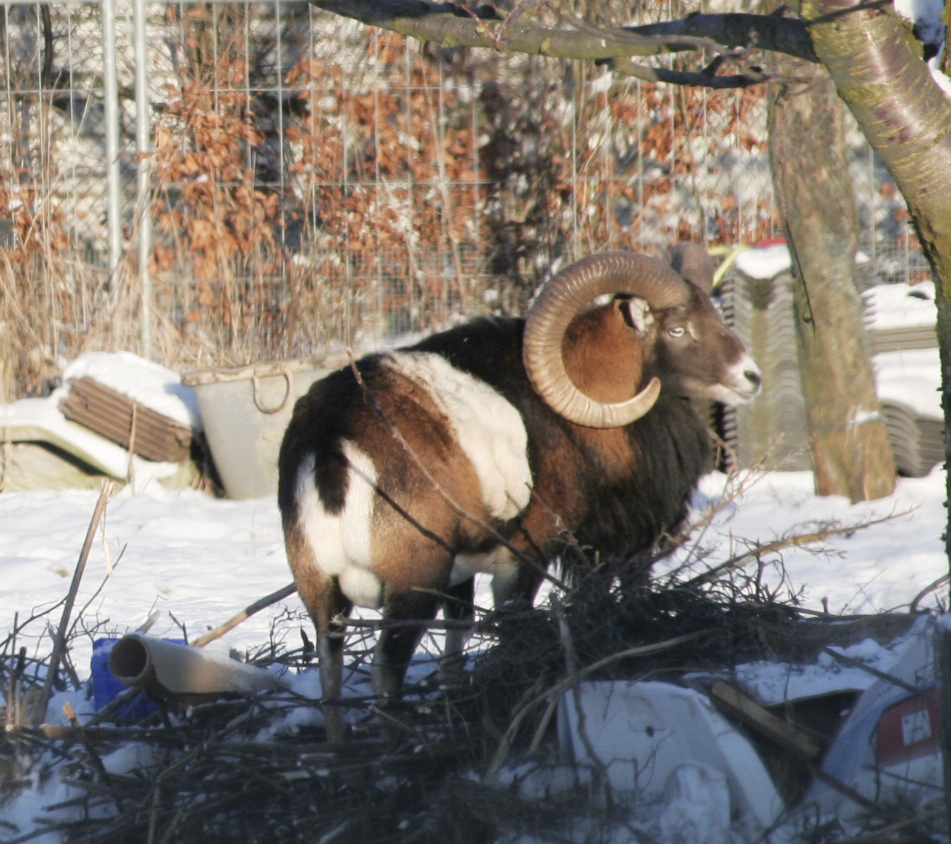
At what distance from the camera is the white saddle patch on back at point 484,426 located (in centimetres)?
380

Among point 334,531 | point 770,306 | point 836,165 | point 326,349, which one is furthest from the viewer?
point 326,349

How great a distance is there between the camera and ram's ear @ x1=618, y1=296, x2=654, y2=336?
14.6 ft

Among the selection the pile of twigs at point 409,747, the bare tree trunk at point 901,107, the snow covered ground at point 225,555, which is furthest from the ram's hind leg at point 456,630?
the bare tree trunk at point 901,107

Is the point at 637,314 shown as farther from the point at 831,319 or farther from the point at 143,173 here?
the point at 143,173

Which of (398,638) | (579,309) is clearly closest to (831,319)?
(579,309)

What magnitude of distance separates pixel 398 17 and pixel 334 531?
137 centimetres

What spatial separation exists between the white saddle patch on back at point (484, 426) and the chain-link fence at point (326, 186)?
5687 mm

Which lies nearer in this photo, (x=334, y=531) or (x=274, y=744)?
(x=274, y=744)

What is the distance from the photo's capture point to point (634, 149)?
399 inches

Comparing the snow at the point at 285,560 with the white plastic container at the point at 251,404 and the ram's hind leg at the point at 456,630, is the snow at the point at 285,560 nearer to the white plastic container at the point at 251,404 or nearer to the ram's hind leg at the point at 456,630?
the ram's hind leg at the point at 456,630

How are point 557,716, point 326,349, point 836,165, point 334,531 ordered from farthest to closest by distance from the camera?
point 326,349, point 836,165, point 334,531, point 557,716

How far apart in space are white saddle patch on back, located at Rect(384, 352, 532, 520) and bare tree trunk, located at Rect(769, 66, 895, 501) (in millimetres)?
3715

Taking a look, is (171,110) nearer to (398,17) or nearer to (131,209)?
(131,209)

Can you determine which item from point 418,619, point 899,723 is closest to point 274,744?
point 418,619
